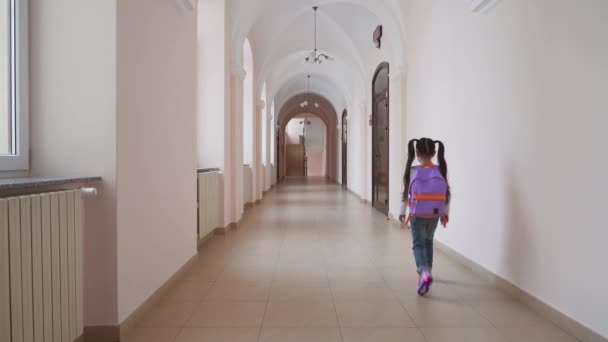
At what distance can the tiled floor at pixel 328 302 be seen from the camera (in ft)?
9.09

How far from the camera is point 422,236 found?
370cm

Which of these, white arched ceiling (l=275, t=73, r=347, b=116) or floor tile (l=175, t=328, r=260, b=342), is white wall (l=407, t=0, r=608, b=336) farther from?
white arched ceiling (l=275, t=73, r=347, b=116)

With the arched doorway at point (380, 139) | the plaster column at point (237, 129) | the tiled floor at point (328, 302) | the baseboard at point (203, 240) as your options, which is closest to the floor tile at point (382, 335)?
the tiled floor at point (328, 302)

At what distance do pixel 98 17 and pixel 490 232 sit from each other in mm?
3776

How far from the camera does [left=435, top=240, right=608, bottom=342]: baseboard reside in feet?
8.60

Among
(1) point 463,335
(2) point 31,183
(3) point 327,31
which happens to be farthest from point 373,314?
(3) point 327,31

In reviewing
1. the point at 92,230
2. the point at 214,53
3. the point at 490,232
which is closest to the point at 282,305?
the point at 92,230

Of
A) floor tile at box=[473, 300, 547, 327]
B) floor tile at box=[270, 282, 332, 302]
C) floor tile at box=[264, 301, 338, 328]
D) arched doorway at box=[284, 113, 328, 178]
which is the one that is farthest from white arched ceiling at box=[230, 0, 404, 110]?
arched doorway at box=[284, 113, 328, 178]

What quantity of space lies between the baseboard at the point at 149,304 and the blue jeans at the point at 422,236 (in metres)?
2.26

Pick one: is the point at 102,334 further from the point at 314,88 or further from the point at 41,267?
the point at 314,88

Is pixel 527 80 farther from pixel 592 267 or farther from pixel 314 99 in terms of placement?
pixel 314 99

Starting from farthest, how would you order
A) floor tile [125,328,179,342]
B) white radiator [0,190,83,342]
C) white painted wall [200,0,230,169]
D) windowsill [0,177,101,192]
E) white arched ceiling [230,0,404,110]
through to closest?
1. white arched ceiling [230,0,404,110]
2. white painted wall [200,0,230,169]
3. floor tile [125,328,179,342]
4. windowsill [0,177,101,192]
5. white radiator [0,190,83,342]

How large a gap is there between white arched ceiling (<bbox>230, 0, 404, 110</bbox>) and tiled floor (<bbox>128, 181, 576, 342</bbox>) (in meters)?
3.87

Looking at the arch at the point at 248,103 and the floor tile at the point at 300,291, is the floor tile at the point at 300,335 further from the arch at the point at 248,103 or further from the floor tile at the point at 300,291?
the arch at the point at 248,103
